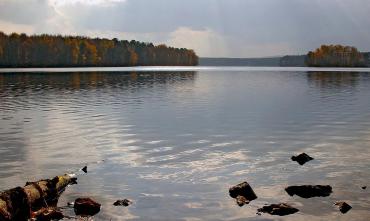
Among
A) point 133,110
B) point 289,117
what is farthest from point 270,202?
point 133,110

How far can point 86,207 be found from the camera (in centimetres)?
1848

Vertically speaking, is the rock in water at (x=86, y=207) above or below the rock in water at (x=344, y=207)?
above

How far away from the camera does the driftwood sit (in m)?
16.5

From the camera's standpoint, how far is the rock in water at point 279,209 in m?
18.5

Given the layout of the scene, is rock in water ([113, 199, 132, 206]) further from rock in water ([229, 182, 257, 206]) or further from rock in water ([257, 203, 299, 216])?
rock in water ([257, 203, 299, 216])

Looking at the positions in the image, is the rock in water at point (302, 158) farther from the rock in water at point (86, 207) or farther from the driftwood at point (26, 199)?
the driftwood at point (26, 199)

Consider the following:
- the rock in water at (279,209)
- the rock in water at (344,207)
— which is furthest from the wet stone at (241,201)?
the rock in water at (344,207)

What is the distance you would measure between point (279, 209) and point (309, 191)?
124 inches

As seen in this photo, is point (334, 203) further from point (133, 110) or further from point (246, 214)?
point (133, 110)

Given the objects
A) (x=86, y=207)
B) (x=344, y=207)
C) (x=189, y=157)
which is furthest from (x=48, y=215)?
(x=189, y=157)

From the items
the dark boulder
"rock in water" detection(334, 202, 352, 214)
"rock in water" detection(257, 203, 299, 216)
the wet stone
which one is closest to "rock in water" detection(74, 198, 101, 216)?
the dark boulder

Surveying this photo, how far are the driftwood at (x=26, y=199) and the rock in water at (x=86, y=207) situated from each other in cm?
123

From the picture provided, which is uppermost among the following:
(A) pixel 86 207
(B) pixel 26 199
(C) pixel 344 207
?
(B) pixel 26 199

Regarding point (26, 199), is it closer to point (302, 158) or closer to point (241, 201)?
point (241, 201)
